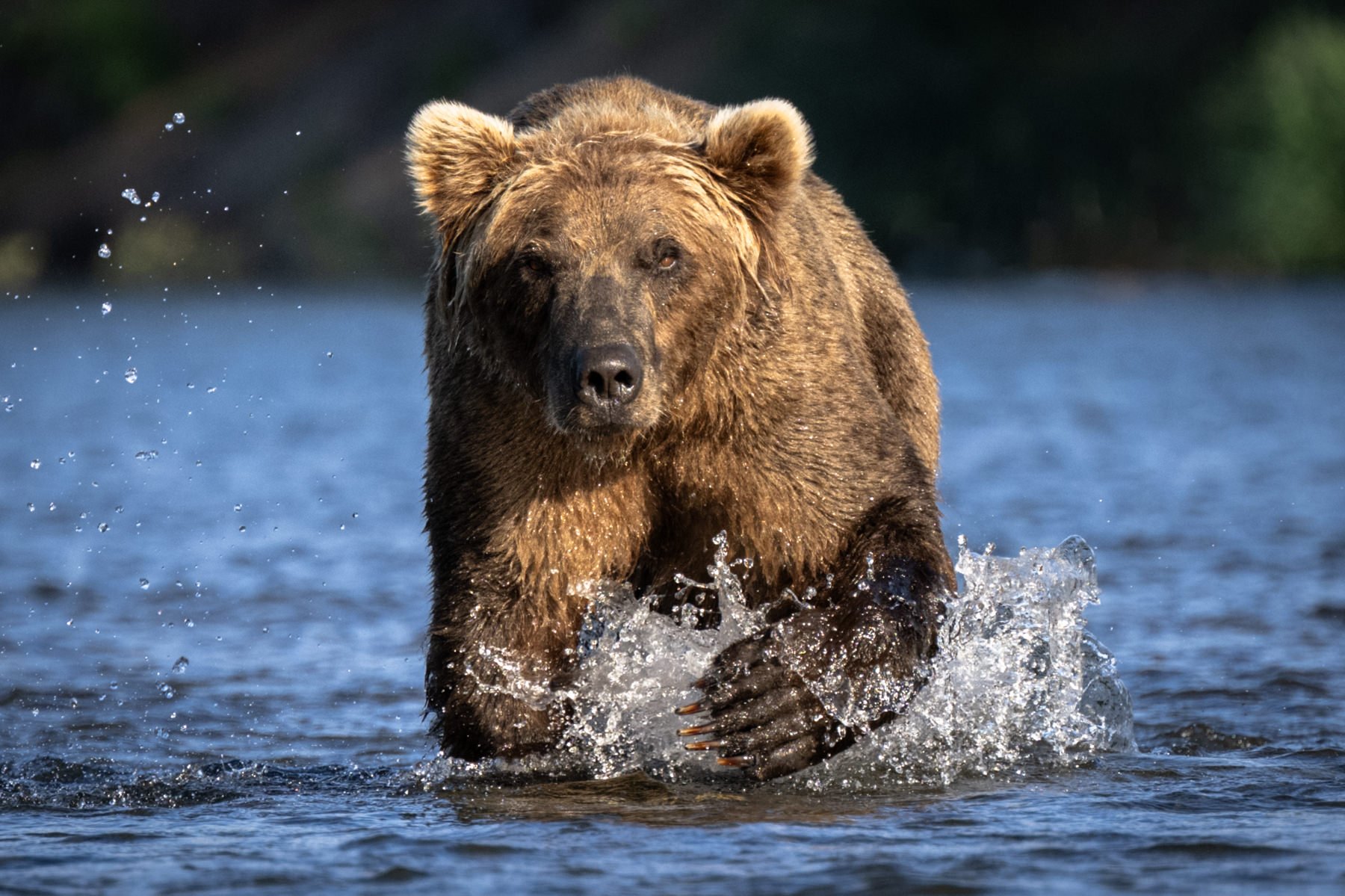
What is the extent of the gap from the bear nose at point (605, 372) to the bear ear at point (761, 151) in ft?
2.75

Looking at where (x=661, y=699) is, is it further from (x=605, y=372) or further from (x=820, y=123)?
(x=820, y=123)

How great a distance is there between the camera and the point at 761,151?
5.57 meters

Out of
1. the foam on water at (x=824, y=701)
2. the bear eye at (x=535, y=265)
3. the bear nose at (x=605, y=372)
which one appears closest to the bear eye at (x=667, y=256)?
the bear eye at (x=535, y=265)

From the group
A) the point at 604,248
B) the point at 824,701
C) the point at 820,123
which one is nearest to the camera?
the point at 604,248

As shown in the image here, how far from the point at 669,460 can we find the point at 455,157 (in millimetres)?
1044

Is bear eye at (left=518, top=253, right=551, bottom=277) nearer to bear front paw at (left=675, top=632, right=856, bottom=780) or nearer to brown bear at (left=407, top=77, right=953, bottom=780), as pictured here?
brown bear at (left=407, top=77, right=953, bottom=780)

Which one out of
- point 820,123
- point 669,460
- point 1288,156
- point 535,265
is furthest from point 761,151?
point 820,123

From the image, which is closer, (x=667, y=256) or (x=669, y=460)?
(x=667, y=256)

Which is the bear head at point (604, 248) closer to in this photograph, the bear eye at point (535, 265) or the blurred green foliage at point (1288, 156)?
the bear eye at point (535, 265)

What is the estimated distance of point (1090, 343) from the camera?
25078 mm

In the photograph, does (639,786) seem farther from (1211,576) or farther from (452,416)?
(1211,576)

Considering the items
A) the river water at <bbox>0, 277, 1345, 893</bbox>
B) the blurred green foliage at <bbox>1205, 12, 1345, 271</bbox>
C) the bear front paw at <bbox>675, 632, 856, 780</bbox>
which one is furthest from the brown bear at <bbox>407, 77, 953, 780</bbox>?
the blurred green foliage at <bbox>1205, 12, 1345, 271</bbox>

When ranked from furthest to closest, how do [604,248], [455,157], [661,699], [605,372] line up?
[661,699], [455,157], [604,248], [605,372]

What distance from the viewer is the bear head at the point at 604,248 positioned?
16.7 feet
